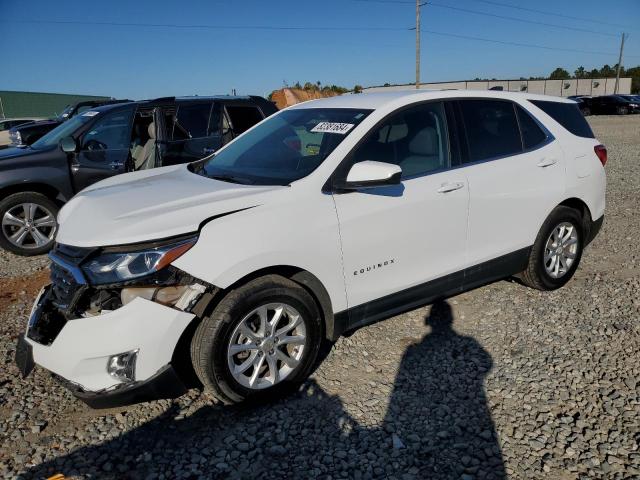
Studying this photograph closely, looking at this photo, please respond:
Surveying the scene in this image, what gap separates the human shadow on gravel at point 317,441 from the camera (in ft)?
7.79

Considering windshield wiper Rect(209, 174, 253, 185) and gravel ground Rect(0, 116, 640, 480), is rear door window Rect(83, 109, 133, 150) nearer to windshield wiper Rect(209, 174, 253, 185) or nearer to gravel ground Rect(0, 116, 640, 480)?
gravel ground Rect(0, 116, 640, 480)

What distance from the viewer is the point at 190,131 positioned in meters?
6.33

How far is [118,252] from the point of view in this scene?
2457mm

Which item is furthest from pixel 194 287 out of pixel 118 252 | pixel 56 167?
pixel 56 167

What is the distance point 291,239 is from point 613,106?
3859 centimetres

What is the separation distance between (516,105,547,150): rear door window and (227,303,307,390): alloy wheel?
2.54 metres

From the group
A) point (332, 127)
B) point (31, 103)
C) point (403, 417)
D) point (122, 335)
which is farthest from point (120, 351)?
point (31, 103)

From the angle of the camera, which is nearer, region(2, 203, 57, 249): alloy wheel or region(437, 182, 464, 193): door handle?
region(437, 182, 464, 193): door handle

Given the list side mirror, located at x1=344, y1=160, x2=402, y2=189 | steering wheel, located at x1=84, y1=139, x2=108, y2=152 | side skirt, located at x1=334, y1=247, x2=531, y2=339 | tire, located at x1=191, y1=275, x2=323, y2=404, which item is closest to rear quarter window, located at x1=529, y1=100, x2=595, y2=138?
side skirt, located at x1=334, y1=247, x2=531, y2=339

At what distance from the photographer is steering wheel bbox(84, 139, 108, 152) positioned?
6074 millimetres

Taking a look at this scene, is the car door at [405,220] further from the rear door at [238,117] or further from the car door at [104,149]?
the car door at [104,149]

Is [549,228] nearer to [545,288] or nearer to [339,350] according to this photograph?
[545,288]

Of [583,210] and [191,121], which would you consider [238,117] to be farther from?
[583,210]

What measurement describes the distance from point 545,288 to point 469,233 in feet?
4.32
